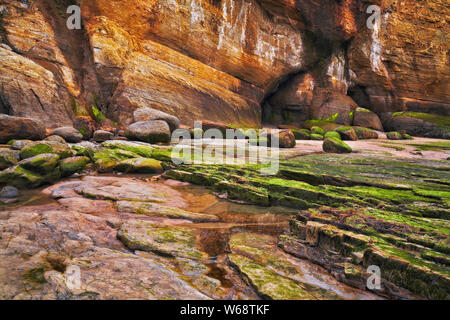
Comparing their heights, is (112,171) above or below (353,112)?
below

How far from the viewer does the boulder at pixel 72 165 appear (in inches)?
242

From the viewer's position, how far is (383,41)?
2111 cm

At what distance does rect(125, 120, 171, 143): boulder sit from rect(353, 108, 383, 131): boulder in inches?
633

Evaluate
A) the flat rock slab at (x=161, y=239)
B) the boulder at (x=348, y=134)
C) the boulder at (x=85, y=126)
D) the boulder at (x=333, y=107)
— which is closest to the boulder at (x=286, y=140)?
the boulder at (x=348, y=134)

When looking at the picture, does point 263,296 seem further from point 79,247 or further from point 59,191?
point 59,191

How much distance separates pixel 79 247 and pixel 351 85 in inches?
952

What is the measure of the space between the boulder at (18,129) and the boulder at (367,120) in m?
20.1

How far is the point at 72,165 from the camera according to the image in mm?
6328

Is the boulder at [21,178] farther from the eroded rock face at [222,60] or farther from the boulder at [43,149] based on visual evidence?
the eroded rock face at [222,60]

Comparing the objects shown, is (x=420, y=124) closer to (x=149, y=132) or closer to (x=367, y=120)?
(x=367, y=120)

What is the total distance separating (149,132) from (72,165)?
12.6ft

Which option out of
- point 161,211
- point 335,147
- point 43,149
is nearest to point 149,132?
point 43,149

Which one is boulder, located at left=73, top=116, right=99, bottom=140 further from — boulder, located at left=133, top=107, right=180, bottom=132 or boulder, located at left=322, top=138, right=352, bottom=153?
boulder, located at left=322, top=138, right=352, bottom=153

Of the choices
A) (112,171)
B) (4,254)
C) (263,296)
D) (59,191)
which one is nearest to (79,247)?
(4,254)
